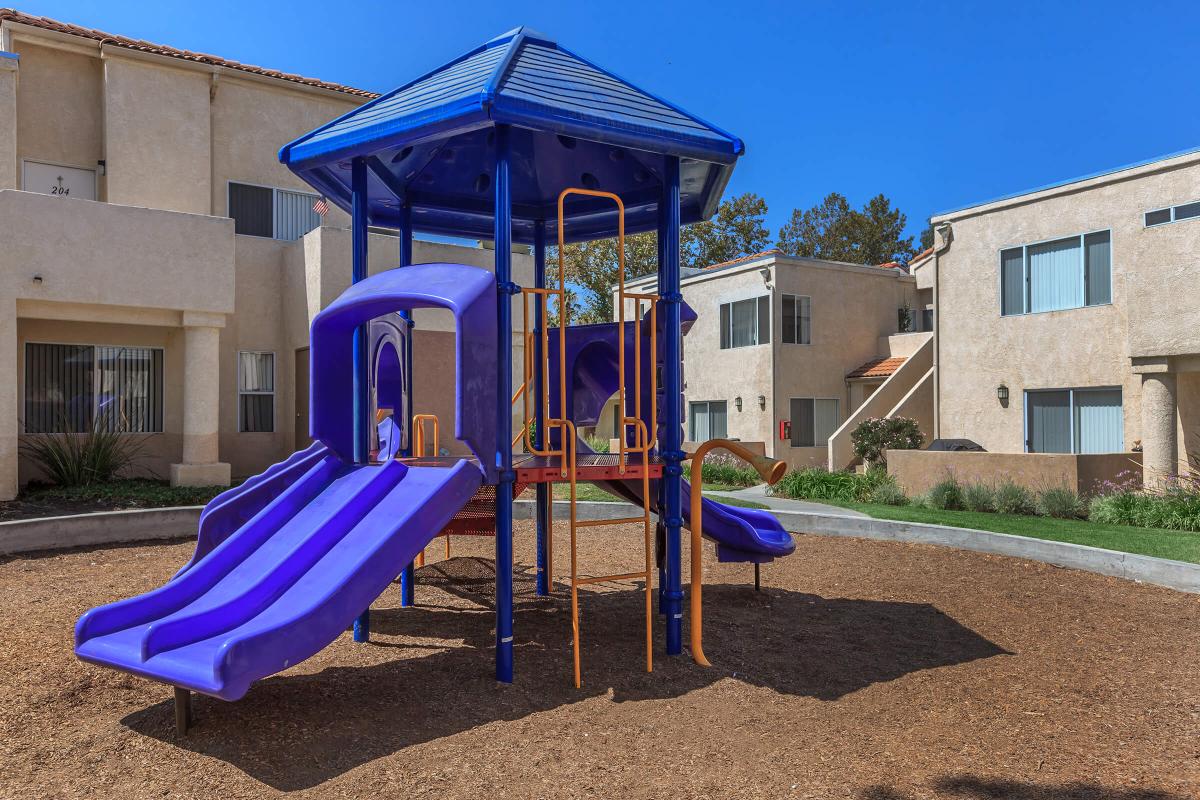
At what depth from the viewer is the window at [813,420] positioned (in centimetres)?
2580

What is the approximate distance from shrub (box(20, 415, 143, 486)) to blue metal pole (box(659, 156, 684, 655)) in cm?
1179

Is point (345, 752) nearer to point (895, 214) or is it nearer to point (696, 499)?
point (696, 499)

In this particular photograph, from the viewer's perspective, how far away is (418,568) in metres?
10.7

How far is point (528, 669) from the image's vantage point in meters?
6.66

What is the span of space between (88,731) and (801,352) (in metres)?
22.7

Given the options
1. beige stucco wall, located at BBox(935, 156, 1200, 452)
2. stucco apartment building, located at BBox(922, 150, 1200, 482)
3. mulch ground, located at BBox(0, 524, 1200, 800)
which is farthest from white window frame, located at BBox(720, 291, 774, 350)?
mulch ground, located at BBox(0, 524, 1200, 800)

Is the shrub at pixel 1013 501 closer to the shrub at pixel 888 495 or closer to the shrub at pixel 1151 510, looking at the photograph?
the shrub at pixel 1151 510

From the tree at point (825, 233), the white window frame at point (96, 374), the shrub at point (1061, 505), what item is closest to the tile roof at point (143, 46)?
the white window frame at point (96, 374)

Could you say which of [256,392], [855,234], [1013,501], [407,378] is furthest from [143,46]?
[855,234]

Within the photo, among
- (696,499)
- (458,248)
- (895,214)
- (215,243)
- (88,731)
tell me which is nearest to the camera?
(88,731)

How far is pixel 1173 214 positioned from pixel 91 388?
2082 cm

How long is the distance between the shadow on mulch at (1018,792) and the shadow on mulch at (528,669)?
1552 millimetres

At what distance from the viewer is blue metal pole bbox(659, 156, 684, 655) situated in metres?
7.09

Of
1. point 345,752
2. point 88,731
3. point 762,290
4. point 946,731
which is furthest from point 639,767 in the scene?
point 762,290
